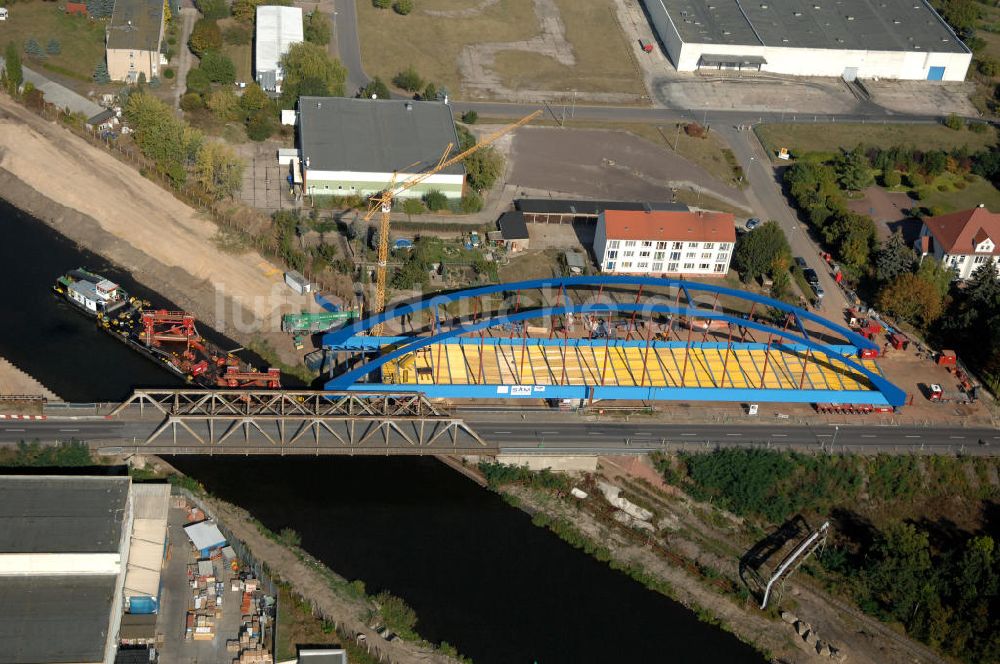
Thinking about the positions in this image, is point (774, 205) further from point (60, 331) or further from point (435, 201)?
point (60, 331)

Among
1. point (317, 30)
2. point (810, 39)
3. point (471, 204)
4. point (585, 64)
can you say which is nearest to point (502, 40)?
point (585, 64)

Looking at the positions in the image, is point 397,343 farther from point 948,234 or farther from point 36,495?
point 948,234

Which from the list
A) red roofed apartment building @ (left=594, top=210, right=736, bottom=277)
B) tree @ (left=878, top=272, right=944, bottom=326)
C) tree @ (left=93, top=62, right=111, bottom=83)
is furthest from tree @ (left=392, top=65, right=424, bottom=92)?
tree @ (left=878, top=272, right=944, bottom=326)

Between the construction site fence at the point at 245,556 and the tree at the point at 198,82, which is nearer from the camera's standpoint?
the construction site fence at the point at 245,556

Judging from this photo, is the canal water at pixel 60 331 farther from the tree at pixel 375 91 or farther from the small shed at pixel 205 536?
the tree at pixel 375 91

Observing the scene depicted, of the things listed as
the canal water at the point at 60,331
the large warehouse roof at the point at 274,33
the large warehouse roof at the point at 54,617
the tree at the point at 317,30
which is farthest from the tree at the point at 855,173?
the large warehouse roof at the point at 54,617

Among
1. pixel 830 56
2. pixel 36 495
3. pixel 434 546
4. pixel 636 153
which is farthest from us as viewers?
pixel 830 56

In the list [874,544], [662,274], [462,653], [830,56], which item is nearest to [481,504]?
[462,653]
